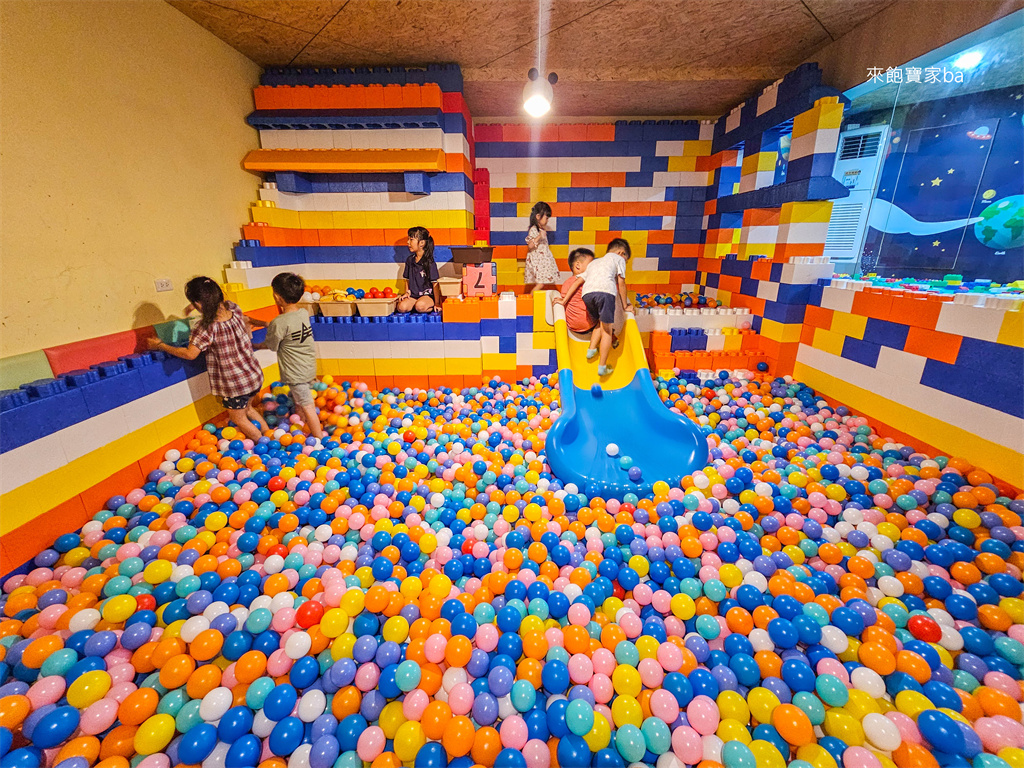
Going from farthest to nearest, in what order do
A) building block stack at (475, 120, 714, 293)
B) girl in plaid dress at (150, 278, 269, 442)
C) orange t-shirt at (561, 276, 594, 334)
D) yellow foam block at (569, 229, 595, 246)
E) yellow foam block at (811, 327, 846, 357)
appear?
yellow foam block at (569, 229, 595, 246) < building block stack at (475, 120, 714, 293) < orange t-shirt at (561, 276, 594, 334) < yellow foam block at (811, 327, 846, 357) < girl in plaid dress at (150, 278, 269, 442)

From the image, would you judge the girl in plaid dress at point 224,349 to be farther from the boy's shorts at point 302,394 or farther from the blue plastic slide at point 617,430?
the blue plastic slide at point 617,430

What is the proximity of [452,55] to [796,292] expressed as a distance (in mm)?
3458

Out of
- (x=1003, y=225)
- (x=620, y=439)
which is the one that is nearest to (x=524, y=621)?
(x=620, y=439)

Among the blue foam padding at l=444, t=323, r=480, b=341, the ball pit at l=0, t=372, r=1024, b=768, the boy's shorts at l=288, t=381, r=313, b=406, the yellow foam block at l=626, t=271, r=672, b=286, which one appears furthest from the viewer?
the yellow foam block at l=626, t=271, r=672, b=286

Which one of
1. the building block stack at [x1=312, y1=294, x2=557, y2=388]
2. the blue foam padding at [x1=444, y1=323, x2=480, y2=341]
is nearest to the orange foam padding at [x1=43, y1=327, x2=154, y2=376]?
the building block stack at [x1=312, y1=294, x2=557, y2=388]

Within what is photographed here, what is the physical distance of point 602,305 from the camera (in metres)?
2.89

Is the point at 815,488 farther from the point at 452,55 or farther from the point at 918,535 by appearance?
the point at 452,55

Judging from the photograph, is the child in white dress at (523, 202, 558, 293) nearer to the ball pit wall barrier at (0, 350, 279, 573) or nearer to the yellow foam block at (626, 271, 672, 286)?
Result: the yellow foam block at (626, 271, 672, 286)

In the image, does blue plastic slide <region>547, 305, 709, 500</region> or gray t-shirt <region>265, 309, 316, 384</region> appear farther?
gray t-shirt <region>265, 309, 316, 384</region>

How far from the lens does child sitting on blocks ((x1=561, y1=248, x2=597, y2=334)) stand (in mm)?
3125

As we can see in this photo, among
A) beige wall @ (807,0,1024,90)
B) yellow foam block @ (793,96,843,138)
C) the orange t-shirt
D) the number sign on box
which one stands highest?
beige wall @ (807,0,1024,90)

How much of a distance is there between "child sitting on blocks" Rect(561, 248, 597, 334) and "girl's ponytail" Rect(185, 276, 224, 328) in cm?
226

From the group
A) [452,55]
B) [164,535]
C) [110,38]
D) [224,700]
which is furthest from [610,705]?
[452,55]

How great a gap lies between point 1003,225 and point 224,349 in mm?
6771
